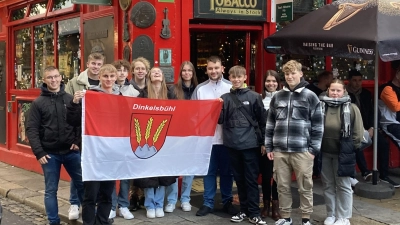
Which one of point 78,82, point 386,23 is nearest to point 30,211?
point 78,82

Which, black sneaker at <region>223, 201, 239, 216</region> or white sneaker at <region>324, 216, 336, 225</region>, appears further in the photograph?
black sneaker at <region>223, 201, 239, 216</region>

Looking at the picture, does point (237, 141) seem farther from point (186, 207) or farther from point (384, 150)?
point (384, 150)

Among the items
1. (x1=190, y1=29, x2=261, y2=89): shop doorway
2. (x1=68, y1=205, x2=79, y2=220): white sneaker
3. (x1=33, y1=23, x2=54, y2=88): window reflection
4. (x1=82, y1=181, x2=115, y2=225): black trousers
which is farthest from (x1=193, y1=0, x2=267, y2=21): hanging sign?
(x1=33, y1=23, x2=54, y2=88): window reflection

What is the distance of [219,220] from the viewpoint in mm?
6789

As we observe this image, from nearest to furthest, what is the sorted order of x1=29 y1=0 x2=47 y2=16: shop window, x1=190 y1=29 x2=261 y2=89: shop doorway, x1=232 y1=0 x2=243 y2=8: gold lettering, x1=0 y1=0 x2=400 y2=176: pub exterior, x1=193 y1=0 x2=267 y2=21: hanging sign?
1. x1=0 y1=0 x2=400 y2=176: pub exterior
2. x1=193 y1=0 x2=267 y2=21: hanging sign
3. x1=232 y1=0 x2=243 y2=8: gold lettering
4. x1=190 y1=29 x2=261 y2=89: shop doorway
5. x1=29 y1=0 x2=47 y2=16: shop window

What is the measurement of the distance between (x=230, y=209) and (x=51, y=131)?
242cm

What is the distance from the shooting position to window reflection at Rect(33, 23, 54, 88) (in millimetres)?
10305

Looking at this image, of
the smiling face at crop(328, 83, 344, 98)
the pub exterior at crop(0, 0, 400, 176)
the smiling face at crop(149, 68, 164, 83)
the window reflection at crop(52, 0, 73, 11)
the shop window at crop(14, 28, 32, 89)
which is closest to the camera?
the smiling face at crop(328, 83, 344, 98)

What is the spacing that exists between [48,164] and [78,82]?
1161 millimetres

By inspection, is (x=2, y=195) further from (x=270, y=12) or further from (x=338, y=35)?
(x=338, y=35)

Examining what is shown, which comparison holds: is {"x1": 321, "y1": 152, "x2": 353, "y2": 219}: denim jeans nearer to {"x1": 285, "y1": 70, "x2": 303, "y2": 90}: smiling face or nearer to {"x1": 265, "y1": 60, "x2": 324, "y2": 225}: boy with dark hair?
{"x1": 265, "y1": 60, "x2": 324, "y2": 225}: boy with dark hair

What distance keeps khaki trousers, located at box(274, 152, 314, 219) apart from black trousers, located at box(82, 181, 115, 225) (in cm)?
191

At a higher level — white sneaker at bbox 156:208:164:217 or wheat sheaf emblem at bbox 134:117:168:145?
wheat sheaf emblem at bbox 134:117:168:145

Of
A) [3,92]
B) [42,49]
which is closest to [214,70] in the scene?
[42,49]
